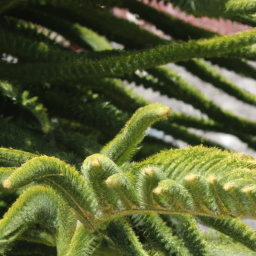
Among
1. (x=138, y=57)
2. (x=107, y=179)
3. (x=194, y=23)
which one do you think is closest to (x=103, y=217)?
(x=107, y=179)

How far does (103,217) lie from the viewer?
0.32 meters

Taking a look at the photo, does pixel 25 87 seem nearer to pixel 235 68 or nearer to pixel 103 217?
pixel 103 217

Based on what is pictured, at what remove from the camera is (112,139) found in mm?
511

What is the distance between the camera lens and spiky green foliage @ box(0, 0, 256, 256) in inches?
11.3

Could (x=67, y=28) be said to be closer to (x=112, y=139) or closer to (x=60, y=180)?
(x=112, y=139)

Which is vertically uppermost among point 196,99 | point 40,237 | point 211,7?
point 211,7

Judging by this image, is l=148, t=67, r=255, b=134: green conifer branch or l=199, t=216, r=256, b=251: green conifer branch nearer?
l=199, t=216, r=256, b=251: green conifer branch

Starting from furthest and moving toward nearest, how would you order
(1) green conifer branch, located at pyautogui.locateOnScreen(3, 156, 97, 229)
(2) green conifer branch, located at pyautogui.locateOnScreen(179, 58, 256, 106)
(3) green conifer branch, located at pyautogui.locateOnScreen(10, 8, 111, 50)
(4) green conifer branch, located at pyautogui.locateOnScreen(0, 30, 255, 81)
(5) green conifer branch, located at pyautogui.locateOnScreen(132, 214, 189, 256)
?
(2) green conifer branch, located at pyautogui.locateOnScreen(179, 58, 256, 106), (3) green conifer branch, located at pyautogui.locateOnScreen(10, 8, 111, 50), (4) green conifer branch, located at pyautogui.locateOnScreen(0, 30, 255, 81), (5) green conifer branch, located at pyautogui.locateOnScreen(132, 214, 189, 256), (1) green conifer branch, located at pyautogui.locateOnScreen(3, 156, 97, 229)

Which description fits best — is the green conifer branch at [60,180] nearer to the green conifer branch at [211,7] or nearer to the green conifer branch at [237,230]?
the green conifer branch at [237,230]

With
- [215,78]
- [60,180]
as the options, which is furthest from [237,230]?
[215,78]

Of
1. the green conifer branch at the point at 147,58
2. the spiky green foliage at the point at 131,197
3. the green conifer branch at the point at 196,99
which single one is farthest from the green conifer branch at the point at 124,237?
the green conifer branch at the point at 196,99

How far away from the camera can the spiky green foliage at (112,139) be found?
0.94ft

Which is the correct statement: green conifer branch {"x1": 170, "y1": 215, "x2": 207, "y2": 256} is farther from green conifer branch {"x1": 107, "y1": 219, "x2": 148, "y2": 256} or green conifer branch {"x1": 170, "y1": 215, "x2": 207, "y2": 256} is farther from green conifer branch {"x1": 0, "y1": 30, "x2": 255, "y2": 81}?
green conifer branch {"x1": 0, "y1": 30, "x2": 255, "y2": 81}

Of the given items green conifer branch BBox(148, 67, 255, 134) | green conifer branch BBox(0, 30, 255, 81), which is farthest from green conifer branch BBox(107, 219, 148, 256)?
green conifer branch BBox(148, 67, 255, 134)
